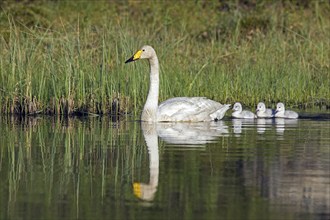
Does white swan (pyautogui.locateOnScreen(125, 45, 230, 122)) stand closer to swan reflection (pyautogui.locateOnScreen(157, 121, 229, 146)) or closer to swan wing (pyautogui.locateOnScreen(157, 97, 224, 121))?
swan wing (pyautogui.locateOnScreen(157, 97, 224, 121))

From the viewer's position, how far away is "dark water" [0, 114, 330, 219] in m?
7.58

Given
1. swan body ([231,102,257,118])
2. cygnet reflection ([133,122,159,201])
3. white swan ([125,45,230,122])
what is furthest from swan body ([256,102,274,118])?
cygnet reflection ([133,122,159,201])

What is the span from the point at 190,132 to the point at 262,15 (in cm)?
1293

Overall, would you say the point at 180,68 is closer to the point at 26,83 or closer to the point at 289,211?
the point at 26,83

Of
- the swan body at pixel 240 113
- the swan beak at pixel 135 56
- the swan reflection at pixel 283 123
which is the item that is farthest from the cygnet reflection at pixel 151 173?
the swan body at pixel 240 113

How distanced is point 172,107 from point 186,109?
0.72 feet

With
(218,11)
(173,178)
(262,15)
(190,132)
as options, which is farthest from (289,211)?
(218,11)

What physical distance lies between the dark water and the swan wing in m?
0.96

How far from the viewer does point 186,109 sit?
15.0m

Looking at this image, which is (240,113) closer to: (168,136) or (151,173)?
(168,136)

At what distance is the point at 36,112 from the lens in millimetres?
15789

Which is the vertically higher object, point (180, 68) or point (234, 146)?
point (180, 68)

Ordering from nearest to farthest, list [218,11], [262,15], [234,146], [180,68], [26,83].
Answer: [234,146], [26,83], [180,68], [262,15], [218,11]

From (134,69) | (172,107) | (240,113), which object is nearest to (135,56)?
(134,69)
